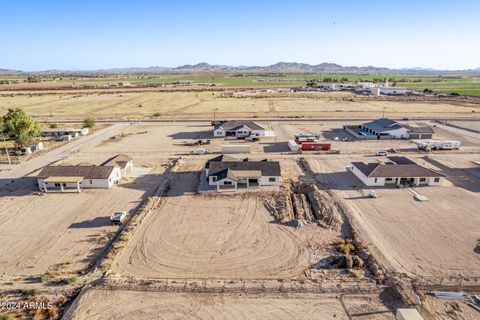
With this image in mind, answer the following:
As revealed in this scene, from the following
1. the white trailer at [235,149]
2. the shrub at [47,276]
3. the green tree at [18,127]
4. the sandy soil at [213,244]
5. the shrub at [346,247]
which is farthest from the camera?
the green tree at [18,127]

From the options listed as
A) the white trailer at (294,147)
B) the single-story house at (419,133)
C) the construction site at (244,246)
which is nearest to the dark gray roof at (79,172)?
the construction site at (244,246)

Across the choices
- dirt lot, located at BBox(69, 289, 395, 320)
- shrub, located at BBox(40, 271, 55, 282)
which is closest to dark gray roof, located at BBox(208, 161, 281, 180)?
dirt lot, located at BBox(69, 289, 395, 320)

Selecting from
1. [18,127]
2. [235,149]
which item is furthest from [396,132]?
[18,127]

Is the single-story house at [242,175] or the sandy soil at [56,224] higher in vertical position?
the single-story house at [242,175]

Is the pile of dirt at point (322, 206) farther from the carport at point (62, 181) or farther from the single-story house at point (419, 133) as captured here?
the single-story house at point (419, 133)

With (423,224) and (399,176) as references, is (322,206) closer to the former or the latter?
(423,224)

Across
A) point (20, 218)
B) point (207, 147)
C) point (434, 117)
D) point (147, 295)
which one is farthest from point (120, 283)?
point (434, 117)

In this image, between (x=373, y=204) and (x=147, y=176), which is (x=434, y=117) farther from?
(x=147, y=176)
